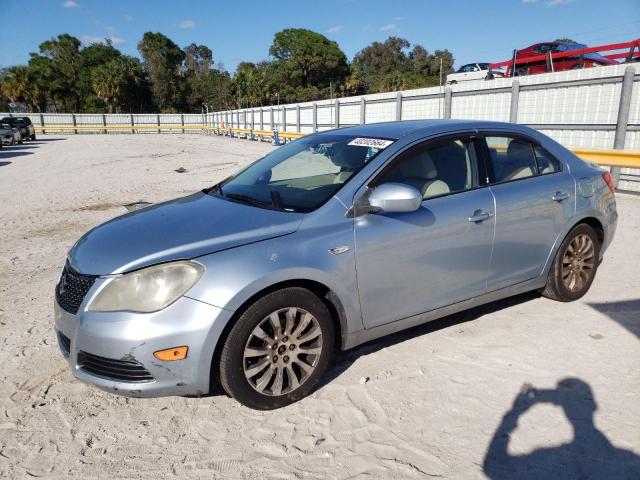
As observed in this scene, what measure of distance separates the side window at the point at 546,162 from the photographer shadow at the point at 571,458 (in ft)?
6.71

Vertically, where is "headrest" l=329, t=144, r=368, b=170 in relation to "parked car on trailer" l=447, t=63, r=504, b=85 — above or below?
below

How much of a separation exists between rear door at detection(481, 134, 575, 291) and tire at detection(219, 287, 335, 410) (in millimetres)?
1551

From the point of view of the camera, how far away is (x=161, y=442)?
269 centimetres

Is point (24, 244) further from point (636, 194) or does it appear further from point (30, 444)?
point (636, 194)

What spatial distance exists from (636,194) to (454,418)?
9.09m

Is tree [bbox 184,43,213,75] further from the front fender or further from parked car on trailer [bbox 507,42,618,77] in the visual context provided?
the front fender

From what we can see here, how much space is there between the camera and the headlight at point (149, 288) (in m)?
2.59

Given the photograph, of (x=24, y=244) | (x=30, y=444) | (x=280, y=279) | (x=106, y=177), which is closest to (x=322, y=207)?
(x=280, y=279)

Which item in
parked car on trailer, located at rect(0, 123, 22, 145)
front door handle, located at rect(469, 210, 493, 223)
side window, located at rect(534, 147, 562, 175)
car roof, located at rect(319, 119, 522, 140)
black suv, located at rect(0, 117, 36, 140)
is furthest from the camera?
black suv, located at rect(0, 117, 36, 140)

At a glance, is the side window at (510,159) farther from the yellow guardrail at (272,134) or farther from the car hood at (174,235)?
the yellow guardrail at (272,134)

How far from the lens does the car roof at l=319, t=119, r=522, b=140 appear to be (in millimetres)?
3656

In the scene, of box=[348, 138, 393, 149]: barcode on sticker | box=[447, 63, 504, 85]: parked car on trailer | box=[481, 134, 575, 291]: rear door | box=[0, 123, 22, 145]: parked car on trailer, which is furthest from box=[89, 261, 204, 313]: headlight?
box=[0, 123, 22, 145]: parked car on trailer

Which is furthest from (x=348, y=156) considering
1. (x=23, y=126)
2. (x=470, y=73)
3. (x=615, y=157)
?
(x=23, y=126)

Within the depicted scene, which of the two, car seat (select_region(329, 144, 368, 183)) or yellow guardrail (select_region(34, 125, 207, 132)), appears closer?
car seat (select_region(329, 144, 368, 183))
